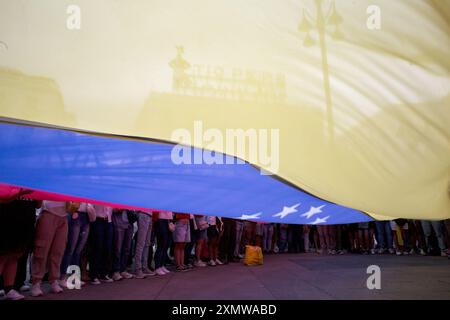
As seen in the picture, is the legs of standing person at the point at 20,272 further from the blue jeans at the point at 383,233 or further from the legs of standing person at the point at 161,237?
the blue jeans at the point at 383,233

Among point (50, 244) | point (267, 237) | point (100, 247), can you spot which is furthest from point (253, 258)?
point (50, 244)

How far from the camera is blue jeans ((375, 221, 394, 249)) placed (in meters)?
10.1

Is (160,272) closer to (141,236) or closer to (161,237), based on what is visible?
(161,237)

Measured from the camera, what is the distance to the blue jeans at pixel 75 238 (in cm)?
503

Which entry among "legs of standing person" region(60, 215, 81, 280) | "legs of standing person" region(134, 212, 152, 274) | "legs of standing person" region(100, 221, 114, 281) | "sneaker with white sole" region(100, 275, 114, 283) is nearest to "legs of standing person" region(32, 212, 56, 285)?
"legs of standing person" region(60, 215, 81, 280)

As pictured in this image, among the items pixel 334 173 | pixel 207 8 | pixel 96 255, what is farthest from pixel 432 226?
pixel 207 8

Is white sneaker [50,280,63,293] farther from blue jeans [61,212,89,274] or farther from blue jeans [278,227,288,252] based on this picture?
blue jeans [278,227,288,252]

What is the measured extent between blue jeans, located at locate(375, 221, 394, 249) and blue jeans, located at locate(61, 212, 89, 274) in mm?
8486

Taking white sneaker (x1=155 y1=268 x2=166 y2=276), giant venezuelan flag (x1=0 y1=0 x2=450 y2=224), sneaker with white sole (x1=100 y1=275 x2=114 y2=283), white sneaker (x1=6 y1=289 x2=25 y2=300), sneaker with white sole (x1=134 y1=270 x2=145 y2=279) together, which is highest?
giant venezuelan flag (x1=0 y1=0 x2=450 y2=224)

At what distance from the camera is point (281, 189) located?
216 centimetres

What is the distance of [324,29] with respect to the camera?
5.23ft

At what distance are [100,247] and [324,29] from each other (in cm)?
485

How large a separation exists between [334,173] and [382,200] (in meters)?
0.34

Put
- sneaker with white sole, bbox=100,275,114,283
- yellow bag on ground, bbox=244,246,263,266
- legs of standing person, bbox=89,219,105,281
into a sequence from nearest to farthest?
legs of standing person, bbox=89,219,105,281
sneaker with white sole, bbox=100,275,114,283
yellow bag on ground, bbox=244,246,263,266
